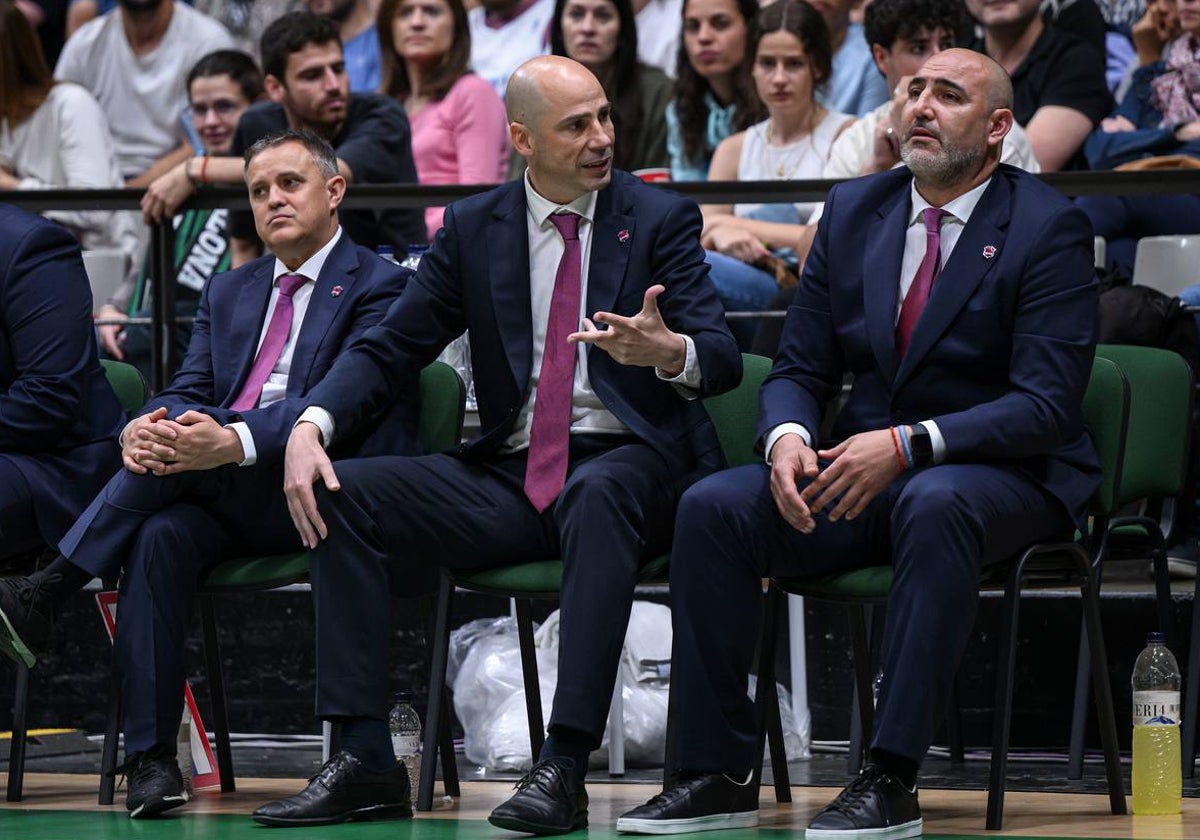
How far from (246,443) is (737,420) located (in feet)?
3.40

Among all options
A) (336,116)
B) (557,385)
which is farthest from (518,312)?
(336,116)

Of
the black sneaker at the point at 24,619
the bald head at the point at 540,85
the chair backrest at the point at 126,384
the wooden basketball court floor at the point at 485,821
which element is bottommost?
the wooden basketball court floor at the point at 485,821

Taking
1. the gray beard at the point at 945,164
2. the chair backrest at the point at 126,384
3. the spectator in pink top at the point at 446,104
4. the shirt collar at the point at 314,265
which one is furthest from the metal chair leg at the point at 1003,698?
the spectator in pink top at the point at 446,104

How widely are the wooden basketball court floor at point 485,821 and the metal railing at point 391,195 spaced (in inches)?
57.2

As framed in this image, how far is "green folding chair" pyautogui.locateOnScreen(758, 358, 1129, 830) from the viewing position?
343 centimetres

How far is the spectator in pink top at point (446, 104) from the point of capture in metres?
6.25

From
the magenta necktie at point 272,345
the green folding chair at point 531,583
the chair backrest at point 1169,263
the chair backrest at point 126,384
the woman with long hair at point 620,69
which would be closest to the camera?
the green folding chair at point 531,583

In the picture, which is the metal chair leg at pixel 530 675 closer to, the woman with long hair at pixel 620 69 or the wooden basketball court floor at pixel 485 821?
the wooden basketball court floor at pixel 485 821

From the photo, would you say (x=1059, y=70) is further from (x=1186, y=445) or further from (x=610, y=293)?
(x=610, y=293)

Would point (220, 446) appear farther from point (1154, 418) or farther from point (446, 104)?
point (446, 104)

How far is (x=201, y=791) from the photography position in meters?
4.20

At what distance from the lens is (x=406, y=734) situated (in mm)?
4090

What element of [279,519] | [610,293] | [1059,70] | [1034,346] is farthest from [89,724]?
[1059,70]

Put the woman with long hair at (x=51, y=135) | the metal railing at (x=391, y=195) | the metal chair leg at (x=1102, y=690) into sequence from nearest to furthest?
the metal chair leg at (x=1102, y=690) → the metal railing at (x=391, y=195) → the woman with long hair at (x=51, y=135)
